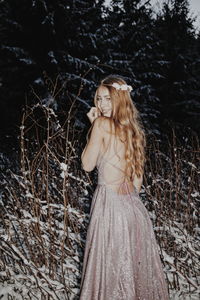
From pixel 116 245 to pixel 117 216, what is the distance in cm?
17

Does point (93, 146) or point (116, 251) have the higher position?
point (93, 146)

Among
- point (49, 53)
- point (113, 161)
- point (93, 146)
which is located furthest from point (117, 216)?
point (49, 53)

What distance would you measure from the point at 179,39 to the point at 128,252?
16.1 m

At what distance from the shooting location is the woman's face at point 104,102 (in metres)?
2.10

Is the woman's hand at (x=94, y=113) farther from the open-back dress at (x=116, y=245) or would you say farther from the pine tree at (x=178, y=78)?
the pine tree at (x=178, y=78)

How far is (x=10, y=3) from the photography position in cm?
1010

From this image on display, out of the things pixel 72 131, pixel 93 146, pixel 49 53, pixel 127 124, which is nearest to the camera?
pixel 93 146

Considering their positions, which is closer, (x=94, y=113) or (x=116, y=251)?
(x=116, y=251)

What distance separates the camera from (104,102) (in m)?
2.11

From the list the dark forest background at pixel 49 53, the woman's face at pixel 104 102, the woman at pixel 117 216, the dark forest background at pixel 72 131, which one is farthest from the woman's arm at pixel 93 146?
the dark forest background at pixel 49 53

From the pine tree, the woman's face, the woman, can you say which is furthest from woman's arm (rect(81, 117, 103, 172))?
the pine tree

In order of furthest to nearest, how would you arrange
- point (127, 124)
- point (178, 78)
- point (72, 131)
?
1. point (178, 78)
2. point (72, 131)
3. point (127, 124)

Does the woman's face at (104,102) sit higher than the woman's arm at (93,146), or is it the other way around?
the woman's face at (104,102)

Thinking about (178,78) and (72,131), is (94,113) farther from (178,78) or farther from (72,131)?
(178,78)
